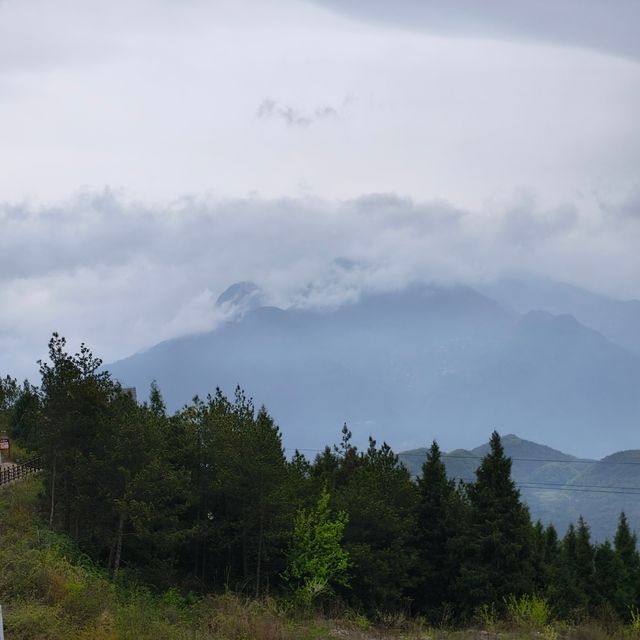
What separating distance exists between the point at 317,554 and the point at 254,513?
345cm

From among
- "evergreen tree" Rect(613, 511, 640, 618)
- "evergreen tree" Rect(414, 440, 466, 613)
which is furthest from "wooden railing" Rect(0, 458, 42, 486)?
"evergreen tree" Rect(613, 511, 640, 618)

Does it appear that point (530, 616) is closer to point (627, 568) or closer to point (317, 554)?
point (317, 554)

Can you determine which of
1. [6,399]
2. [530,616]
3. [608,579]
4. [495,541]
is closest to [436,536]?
[495,541]

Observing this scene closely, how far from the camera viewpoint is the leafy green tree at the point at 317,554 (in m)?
34.8

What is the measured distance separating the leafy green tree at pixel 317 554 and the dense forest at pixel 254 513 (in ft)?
0.35

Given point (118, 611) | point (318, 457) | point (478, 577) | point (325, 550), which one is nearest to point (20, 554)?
point (118, 611)

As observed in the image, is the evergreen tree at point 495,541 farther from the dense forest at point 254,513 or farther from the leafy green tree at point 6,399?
the leafy green tree at point 6,399

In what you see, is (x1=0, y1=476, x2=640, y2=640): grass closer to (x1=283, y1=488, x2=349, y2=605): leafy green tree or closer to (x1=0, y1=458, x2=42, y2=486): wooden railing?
(x1=283, y1=488, x2=349, y2=605): leafy green tree

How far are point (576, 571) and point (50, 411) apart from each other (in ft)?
142

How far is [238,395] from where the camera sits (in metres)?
40.2

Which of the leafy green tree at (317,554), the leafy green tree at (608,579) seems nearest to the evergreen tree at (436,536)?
the leafy green tree at (317,554)

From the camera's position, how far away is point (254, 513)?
116 feet

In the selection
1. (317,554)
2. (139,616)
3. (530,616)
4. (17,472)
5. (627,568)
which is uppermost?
(17,472)

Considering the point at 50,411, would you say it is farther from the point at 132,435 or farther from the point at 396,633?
the point at 396,633
